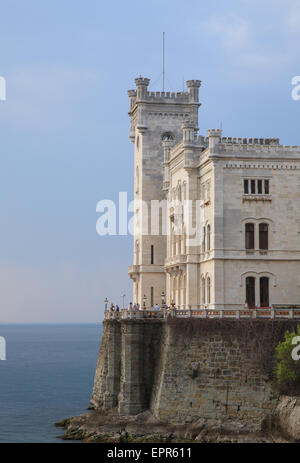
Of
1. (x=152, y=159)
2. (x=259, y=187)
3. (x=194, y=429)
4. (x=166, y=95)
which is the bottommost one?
(x=194, y=429)

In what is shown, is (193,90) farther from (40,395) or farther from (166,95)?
(40,395)

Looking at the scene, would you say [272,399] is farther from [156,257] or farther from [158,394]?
[156,257]

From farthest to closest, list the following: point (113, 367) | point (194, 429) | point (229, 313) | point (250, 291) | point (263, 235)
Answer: point (113, 367) < point (263, 235) < point (250, 291) < point (229, 313) < point (194, 429)

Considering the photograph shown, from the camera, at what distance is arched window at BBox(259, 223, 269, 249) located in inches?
3007

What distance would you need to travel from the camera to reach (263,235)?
251 ft

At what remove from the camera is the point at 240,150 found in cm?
7675

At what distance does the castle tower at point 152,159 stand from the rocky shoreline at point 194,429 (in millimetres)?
23824

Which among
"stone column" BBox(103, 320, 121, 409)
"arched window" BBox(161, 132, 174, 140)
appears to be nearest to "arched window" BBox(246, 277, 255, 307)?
"stone column" BBox(103, 320, 121, 409)

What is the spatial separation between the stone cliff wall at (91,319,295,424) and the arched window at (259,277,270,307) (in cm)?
797

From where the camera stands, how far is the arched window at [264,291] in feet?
249

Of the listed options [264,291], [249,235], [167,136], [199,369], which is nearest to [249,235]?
[249,235]

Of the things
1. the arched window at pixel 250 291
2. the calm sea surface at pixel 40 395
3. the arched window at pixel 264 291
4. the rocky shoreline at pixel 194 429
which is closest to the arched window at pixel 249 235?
the arched window at pixel 250 291

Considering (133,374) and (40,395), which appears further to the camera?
(40,395)

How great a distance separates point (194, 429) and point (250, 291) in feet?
46.8
